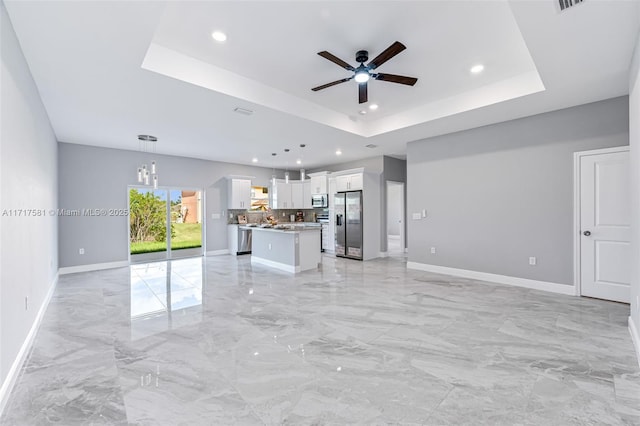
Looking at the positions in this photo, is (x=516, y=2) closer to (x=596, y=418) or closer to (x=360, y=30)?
(x=360, y=30)

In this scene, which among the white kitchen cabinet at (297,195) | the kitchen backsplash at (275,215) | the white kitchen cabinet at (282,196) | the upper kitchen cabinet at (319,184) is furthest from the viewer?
the white kitchen cabinet at (297,195)

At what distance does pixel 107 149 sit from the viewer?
21.8 ft

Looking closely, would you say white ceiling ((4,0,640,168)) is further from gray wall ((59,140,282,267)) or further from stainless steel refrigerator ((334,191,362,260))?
stainless steel refrigerator ((334,191,362,260))

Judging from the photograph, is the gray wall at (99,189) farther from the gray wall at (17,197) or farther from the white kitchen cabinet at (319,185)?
the white kitchen cabinet at (319,185)

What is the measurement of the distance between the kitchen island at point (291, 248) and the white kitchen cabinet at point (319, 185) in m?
2.67

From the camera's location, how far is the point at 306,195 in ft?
31.6

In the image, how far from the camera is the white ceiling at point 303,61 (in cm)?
243

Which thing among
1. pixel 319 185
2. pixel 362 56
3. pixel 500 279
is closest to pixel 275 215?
pixel 319 185

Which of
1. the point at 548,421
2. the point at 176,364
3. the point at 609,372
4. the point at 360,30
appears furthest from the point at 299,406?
the point at 360,30

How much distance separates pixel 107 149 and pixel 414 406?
769cm

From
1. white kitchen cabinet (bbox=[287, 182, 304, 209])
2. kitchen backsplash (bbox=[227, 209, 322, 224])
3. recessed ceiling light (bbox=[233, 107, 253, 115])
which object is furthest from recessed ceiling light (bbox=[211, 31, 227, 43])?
white kitchen cabinet (bbox=[287, 182, 304, 209])

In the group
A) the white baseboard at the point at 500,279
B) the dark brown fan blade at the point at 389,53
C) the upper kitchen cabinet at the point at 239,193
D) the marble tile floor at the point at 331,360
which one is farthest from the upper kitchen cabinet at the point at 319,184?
the dark brown fan blade at the point at 389,53

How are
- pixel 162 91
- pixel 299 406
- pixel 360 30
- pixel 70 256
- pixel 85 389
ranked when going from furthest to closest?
pixel 70 256 < pixel 162 91 < pixel 360 30 < pixel 85 389 < pixel 299 406

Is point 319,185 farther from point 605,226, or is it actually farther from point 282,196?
point 605,226
